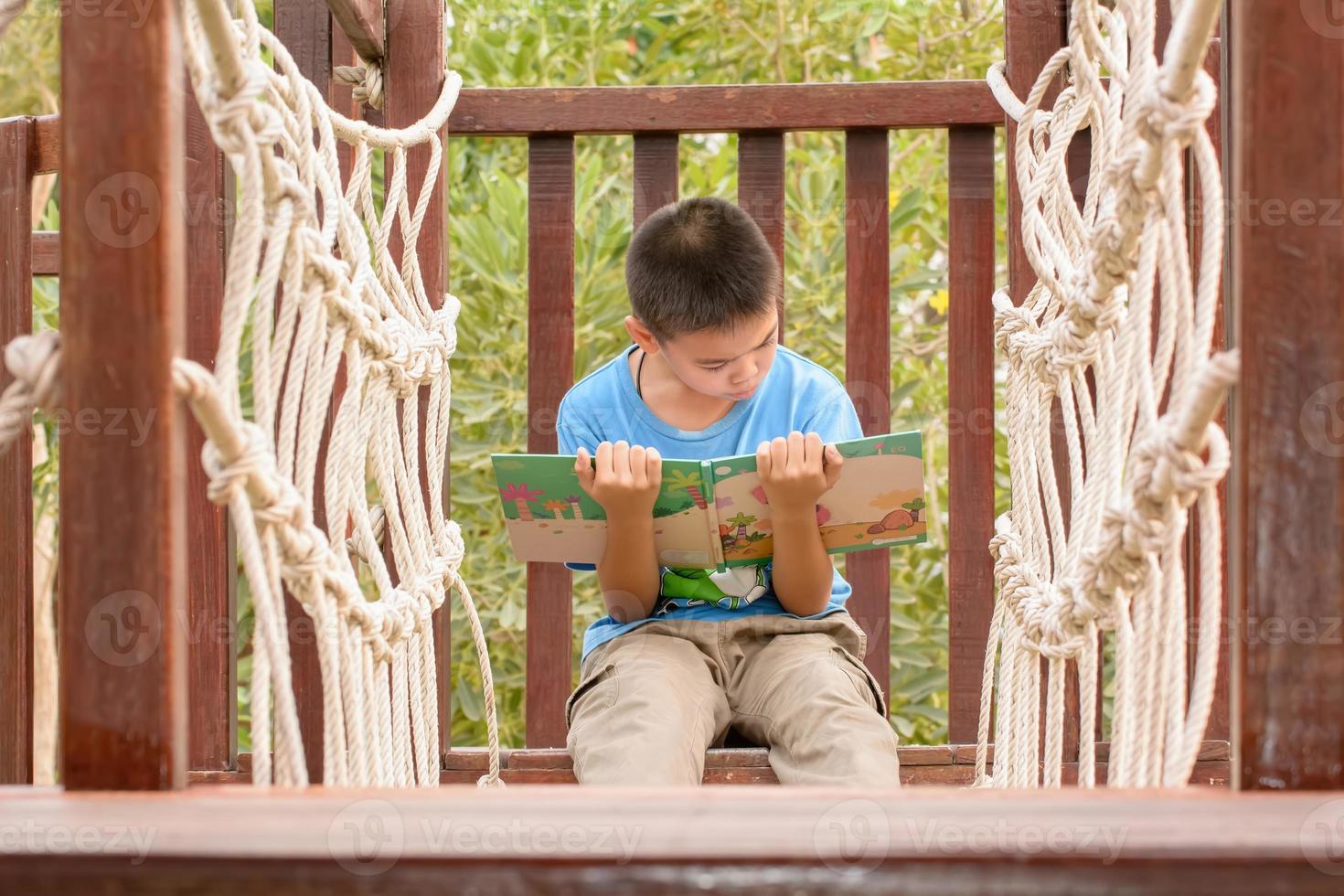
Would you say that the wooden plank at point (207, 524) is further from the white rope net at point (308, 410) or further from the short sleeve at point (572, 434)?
the short sleeve at point (572, 434)

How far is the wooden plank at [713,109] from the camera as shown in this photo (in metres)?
1.65

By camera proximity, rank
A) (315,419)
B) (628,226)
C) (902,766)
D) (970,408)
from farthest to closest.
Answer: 1. (628,226)
2. (970,408)
3. (902,766)
4. (315,419)

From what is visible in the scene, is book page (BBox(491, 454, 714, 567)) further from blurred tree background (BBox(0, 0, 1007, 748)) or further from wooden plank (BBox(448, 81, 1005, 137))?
blurred tree background (BBox(0, 0, 1007, 748))

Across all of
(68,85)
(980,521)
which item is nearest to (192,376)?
(68,85)

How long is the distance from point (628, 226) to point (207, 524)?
115 cm

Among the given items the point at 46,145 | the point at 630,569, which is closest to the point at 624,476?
the point at 630,569

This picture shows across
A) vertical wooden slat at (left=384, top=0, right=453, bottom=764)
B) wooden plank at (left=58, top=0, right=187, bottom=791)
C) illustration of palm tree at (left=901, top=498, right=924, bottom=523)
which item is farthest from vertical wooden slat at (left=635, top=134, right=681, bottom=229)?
wooden plank at (left=58, top=0, right=187, bottom=791)

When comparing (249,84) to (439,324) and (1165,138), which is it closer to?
(1165,138)

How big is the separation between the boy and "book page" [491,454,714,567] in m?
0.02

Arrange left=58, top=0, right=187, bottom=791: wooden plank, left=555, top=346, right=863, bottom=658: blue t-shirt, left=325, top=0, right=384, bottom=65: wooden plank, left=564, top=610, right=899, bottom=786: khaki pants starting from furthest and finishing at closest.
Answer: left=555, top=346, right=863, bottom=658: blue t-shirt → left=325, top=0, right=384, bottom=65: wooden plank → left=564, top=610, right=899, bottom=786: khaki pants → left=58, top=0, right=187, bottom=791: wooden plank

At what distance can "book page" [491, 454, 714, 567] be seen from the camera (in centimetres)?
123

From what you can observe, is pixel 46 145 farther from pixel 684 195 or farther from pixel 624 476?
pixel 684 195

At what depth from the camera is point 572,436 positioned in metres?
1.49

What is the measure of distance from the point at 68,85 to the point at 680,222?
0.90 metres
